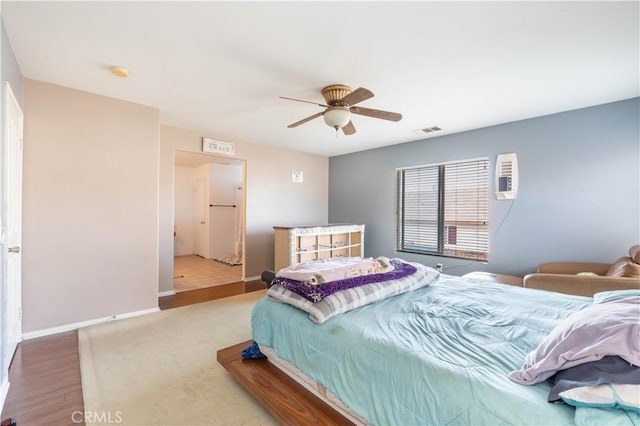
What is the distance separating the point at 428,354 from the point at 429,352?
0.09 ft

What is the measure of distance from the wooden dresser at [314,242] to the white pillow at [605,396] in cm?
368

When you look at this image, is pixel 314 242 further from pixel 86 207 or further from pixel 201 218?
pixel 201 218

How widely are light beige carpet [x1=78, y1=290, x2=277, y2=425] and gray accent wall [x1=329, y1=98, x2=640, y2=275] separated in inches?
143

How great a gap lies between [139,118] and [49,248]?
165 centimetres

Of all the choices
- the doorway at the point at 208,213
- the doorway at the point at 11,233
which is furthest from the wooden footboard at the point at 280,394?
the doorway at the point at 208,213

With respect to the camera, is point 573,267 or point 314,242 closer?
point 573,267

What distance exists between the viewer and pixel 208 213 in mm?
7207

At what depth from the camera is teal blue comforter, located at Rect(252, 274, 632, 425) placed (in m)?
1.02

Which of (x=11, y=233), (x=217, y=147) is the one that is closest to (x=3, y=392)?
(x=11, y=233)

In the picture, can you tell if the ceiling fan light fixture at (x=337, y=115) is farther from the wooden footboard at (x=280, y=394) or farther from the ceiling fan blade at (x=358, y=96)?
the wooden footboard at (x=280, y=394)

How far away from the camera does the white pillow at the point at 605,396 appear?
2.80ft

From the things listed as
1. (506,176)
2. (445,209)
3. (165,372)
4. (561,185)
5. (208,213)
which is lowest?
(165,372)

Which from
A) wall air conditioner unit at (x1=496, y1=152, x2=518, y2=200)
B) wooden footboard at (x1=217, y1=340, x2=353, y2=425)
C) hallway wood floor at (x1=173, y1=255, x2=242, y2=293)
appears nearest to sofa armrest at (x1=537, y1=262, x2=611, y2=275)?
wall air conditioner unit at (x1=496, y1=152, x2=518, y2=200)

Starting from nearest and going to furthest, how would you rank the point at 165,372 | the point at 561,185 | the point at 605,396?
the point at 605,396 < the point at 165,372 < the point at 561,185
